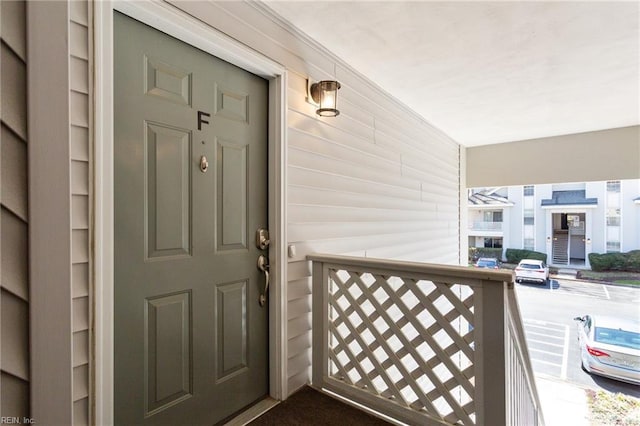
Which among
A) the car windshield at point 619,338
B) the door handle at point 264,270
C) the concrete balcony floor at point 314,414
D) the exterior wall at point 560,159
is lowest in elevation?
the car windshield at point 619,338

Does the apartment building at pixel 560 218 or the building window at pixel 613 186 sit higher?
the building window at pixel 613 186

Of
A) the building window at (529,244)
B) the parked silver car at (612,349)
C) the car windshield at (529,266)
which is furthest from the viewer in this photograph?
the building window at (529,244)

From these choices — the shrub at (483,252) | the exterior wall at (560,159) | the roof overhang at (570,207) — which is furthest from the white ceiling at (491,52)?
the shrub at (483,252)

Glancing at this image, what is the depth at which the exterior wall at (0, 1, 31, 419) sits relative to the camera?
0.52m

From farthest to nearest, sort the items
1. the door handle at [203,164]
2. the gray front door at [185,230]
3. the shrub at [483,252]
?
the shrub at [483,252] → the door handle at [203,164] → the gray front door at [185,230]

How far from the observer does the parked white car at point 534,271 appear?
5113 millimetres

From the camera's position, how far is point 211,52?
1566 millimetres

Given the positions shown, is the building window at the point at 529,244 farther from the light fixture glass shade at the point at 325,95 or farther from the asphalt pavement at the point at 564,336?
the light fixture glass shade at the point at 325,95

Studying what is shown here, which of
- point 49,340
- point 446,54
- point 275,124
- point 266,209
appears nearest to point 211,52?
point 275,124

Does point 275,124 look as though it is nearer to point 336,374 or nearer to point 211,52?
point 211,52

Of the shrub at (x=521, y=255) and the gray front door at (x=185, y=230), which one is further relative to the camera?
the shrub at (x=521, y=255)

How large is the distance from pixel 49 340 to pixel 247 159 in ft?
4.34

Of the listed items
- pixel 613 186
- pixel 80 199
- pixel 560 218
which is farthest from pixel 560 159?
pixel 80 199

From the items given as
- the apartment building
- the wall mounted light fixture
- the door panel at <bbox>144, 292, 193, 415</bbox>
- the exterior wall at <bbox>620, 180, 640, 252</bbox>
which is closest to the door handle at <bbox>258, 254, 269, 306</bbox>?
the door panel at <bbox>144, 292, 193, 415</bbox>
